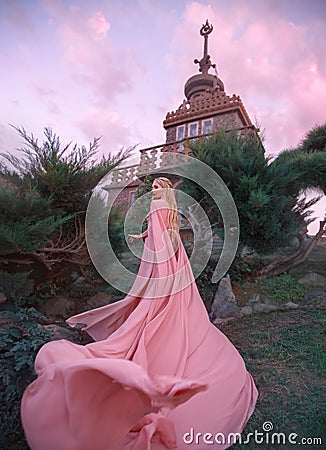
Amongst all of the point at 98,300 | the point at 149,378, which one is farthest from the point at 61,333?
the point at 149,378

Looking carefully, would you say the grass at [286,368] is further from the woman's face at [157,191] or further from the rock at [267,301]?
the woman's face at [157,191]

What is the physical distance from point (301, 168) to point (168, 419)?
6544mm

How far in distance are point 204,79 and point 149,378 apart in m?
19.4

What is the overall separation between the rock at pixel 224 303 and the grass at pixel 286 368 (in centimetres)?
34

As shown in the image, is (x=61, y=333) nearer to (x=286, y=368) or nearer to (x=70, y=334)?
(x=70, y=334)

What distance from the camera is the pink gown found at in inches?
65.7

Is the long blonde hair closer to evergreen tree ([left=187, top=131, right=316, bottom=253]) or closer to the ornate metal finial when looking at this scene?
evergreen tree ([left=187, top=131, right=316, bottom=253])

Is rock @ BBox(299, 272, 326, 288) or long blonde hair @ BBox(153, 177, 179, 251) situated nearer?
long blonde hair @ BBox(153, 177, 179, 251)

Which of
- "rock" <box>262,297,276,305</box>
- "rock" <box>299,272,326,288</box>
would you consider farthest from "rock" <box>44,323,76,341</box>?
"rock" <box>299,272,326,288</box>

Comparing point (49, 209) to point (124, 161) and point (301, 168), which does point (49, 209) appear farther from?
point (301, 168)

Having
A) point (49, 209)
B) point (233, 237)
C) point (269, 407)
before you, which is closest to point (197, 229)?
point (233, 237)

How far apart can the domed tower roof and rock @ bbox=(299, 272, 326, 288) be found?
14143mm

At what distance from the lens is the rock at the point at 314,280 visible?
6879 mm

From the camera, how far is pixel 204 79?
1822 centimetres
